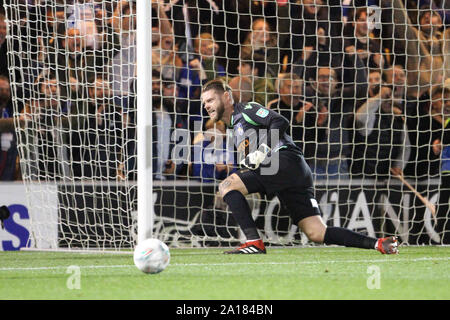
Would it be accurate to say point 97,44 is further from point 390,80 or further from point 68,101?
point 390,80

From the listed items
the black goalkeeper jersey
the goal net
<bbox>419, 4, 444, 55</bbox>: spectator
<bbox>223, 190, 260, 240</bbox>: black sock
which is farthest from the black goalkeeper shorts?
<bbox>419, 4, 444, 55</bbox>: spectator

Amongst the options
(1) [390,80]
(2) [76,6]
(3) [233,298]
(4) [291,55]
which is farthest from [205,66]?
(3) [233,298]

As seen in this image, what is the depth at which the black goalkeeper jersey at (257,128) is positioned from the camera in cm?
674

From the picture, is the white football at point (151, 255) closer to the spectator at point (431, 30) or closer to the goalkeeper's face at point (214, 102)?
the goalkeeper's face at point (214, 102)

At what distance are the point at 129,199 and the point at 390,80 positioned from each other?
10.3 ft

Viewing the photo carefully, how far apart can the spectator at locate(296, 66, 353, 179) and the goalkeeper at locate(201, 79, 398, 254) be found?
1803mm

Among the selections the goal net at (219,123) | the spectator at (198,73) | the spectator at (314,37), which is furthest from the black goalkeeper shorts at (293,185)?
the spectator at (314,37)

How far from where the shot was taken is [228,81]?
8883 mm

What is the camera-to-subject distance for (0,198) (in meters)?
8.10

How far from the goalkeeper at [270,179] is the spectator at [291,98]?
1.83 m

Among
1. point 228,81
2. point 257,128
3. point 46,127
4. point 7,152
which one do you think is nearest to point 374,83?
point 228,81

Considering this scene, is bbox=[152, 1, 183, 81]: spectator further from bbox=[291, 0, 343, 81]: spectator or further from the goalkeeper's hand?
the goalkeeper's hand

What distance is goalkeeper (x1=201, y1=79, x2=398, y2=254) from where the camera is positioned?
663 centimetres

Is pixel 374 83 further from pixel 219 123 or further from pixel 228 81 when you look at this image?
pixel 219 123
